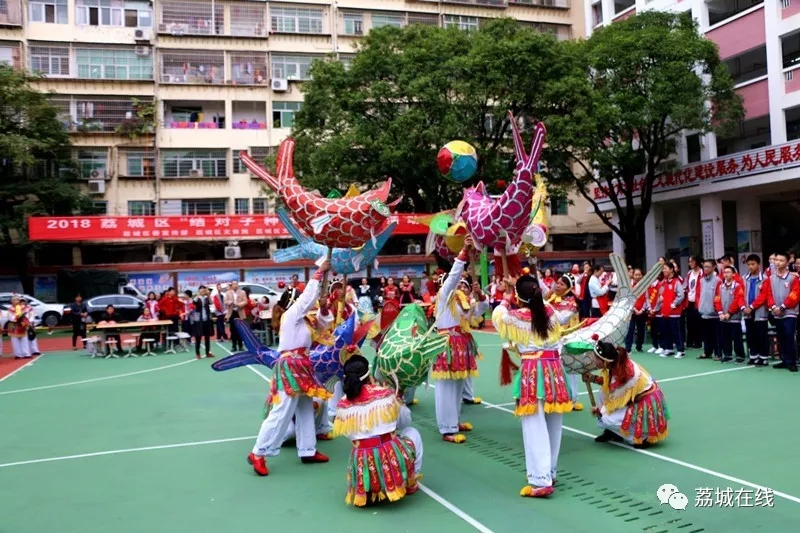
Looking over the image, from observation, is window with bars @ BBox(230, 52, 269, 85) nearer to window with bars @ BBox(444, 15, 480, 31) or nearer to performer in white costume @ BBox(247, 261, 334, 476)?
window with bars @ BBox(444, 15, 480, 31)

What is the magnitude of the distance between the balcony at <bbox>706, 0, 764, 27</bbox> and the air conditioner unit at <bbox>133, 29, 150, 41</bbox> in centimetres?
2214

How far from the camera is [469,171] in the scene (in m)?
6.61

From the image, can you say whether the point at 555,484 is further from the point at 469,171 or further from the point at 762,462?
the point at 469,171

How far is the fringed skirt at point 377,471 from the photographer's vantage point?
4613 millimetres

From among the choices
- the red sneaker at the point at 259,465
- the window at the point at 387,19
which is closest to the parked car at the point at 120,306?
the window at the point at 387,19

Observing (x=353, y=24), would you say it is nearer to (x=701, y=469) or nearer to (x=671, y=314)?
(x=671, y=314)

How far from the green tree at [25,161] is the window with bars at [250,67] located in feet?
25.1

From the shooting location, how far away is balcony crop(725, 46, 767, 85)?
22148 millimetres

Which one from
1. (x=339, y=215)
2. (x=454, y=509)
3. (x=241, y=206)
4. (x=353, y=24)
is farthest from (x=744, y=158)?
(x=241, y=206)

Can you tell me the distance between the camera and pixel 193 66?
29.5 meters

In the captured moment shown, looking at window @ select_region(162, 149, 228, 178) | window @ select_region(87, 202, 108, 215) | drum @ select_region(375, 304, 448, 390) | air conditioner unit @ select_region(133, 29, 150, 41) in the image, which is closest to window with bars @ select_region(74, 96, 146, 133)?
window @ select_region(162, 149, 228, 178)

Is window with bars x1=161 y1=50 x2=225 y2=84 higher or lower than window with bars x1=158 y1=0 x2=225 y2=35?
below

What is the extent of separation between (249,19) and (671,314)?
2479 centimetres

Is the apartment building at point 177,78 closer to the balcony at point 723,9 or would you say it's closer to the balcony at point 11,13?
the balcony at point 11,13
